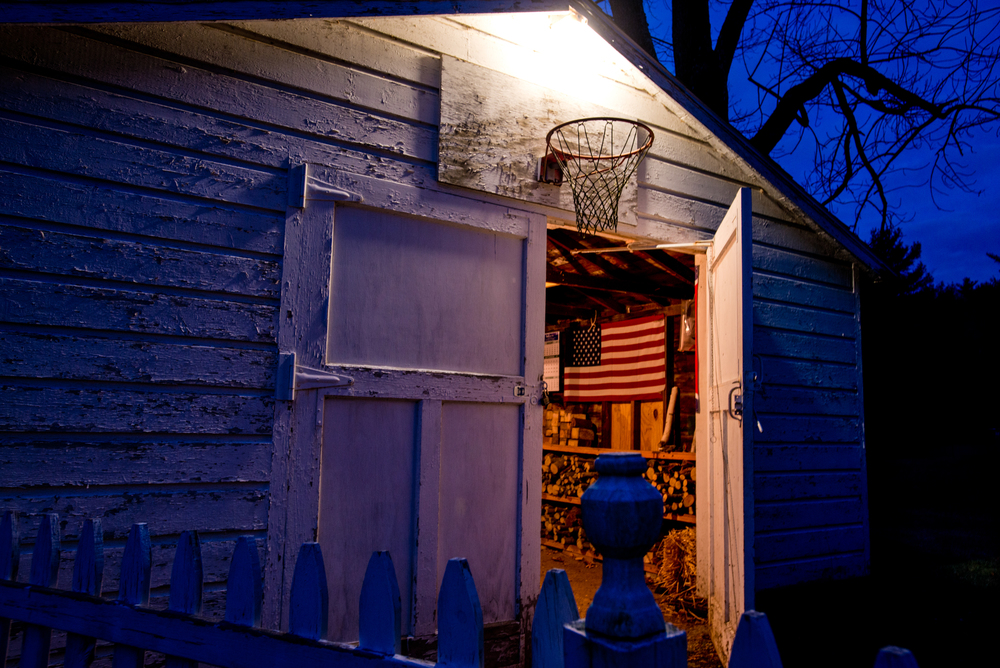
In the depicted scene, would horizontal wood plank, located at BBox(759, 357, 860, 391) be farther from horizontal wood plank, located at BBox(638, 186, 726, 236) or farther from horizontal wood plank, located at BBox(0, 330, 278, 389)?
horizontal wood plank, located at BBox(0, 330, 278, 389)

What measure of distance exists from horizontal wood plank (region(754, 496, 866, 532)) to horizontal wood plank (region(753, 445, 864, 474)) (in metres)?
0.28

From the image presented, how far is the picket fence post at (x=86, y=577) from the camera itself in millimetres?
1769

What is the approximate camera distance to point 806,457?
5.19 meters

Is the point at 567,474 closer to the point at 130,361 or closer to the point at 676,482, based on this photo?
the point at 676,482

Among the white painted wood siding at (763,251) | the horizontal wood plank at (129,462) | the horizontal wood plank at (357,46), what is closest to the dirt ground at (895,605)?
the white painted wood siding at (763,251)

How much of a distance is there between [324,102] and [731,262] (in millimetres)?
2588

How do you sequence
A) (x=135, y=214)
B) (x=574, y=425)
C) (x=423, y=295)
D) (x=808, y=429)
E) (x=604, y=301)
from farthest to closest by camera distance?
(x=574, y=425) < (x=604, y=301) < (x=808, y=429) < (x=423, y=295) < (x=135, y=214)

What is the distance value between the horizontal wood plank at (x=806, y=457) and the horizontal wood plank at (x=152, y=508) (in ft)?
12.1

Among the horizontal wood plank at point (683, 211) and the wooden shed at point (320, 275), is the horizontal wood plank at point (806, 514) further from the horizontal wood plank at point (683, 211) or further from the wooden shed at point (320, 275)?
the horizontal wood plank at point (683, 211)

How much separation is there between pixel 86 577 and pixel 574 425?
8.29 metres

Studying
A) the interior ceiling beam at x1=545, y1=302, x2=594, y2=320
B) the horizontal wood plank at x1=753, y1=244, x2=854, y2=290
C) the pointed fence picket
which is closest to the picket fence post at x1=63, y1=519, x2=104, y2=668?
the pointed fence picket

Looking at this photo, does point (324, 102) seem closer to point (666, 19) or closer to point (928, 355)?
point (666, 19)

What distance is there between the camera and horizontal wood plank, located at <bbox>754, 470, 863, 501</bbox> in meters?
4.94

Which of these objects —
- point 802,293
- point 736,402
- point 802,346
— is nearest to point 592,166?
point 736,402
